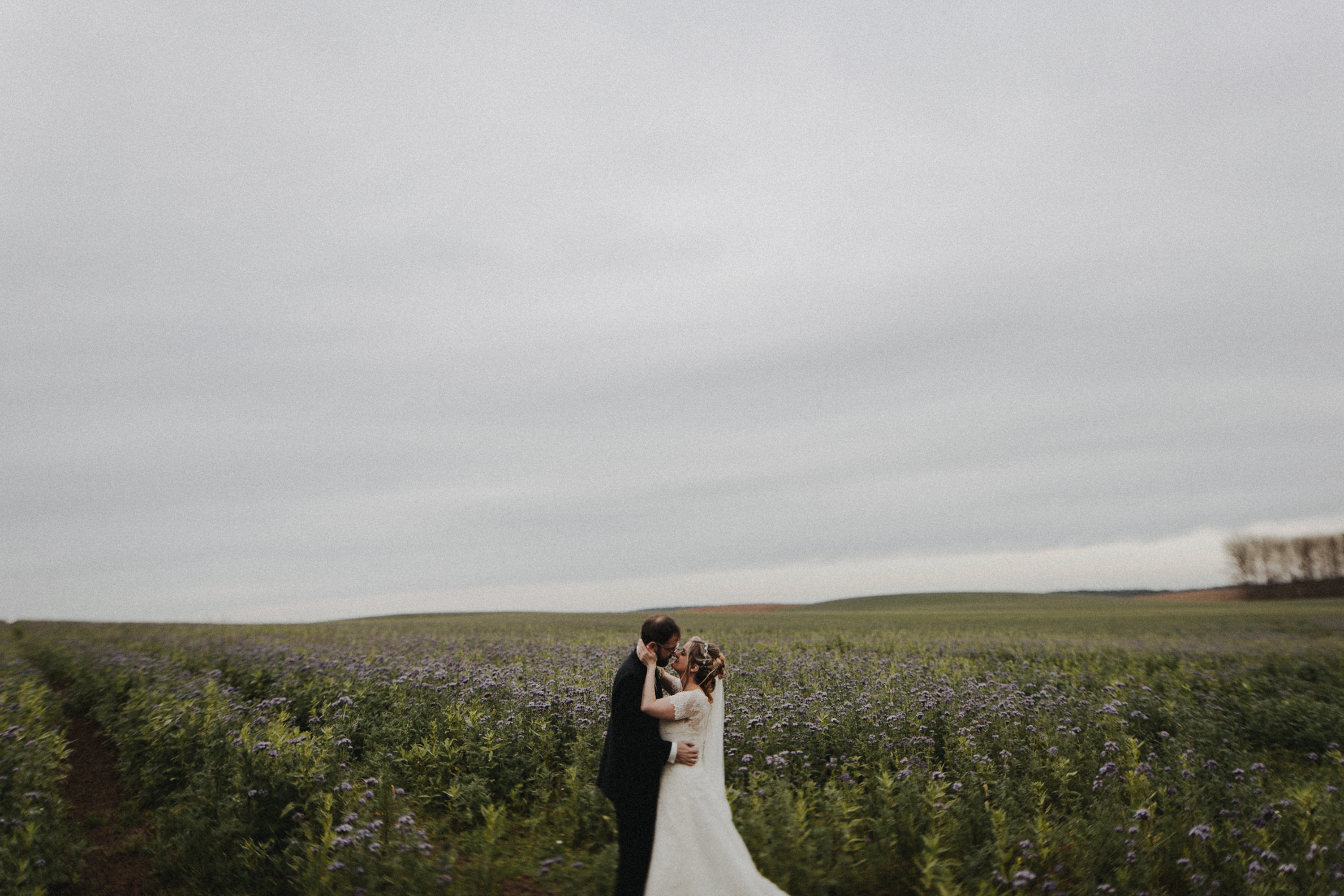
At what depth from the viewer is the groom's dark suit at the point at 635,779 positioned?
16.8 feet

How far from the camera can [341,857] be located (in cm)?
561

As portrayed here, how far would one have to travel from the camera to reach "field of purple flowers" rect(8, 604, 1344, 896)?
5707mm

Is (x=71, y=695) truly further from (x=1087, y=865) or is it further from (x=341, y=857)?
(x=1087, y=865)

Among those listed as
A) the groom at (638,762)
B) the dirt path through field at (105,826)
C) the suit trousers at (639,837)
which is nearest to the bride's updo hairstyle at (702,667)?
the groom at (638,762)

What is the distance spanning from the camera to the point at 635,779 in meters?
5.16

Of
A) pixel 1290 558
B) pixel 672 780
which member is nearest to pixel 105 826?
pixel 672 780

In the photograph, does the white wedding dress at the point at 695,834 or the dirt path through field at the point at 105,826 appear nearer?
the white wedding dress at the point at 695,834

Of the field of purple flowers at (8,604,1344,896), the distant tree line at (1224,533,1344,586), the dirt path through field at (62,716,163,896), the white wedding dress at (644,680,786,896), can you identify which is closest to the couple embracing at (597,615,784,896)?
the white wedding dress at (644,680,786,896)

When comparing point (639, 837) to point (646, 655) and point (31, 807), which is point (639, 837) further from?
point (31, 807)

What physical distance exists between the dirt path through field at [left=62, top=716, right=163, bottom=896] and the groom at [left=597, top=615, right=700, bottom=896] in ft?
15.1

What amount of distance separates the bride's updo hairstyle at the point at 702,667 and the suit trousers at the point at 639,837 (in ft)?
2.58

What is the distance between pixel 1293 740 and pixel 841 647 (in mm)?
11933

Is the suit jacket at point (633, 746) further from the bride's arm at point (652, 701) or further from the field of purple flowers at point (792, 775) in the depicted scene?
the field of purple flowers at point (792, 775)

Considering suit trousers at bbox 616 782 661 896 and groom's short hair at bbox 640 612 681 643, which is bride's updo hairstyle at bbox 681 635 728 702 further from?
suit trousers at bbox 616 782 661 896
